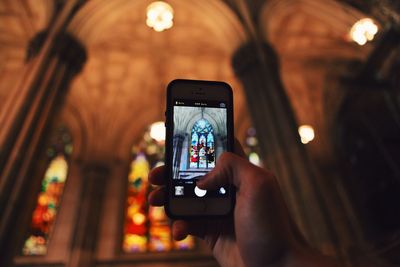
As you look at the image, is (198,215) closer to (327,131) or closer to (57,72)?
(57,72)

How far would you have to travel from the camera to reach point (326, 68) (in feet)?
35.0

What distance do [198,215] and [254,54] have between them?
528 centimetres

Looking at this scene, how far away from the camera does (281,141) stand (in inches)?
188

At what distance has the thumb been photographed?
115cm

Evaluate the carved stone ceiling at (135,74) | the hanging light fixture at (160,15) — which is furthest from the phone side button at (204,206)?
the carved stone ceiling at (135,74)

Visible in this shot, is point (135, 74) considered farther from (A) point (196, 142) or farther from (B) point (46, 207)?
(A) point (196, 142)

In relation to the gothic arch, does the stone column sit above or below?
below

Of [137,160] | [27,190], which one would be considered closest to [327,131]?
[137,160]

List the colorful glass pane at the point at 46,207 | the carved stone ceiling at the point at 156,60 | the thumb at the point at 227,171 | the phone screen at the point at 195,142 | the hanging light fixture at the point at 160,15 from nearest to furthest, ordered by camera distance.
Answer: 1. the thumb at the point at 227,171
2. the phone screen at the point at 195,142
3. the hanging light fixture at the point at 160,15
4. the colorful glass pane at the point at 46,207
5. the carved stone ceiling at the point at 156,60

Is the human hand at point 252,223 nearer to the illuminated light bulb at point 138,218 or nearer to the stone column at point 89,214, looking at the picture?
the stone column at point 89,214

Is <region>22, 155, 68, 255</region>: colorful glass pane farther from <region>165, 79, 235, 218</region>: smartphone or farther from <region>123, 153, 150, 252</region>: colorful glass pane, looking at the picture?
<region>165, 79, 235, 218</region>: smartphone

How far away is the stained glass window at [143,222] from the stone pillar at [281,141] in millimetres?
4496

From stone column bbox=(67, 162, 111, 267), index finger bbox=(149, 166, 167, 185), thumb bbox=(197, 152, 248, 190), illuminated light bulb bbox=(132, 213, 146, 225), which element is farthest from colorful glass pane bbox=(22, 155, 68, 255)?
thumb bbox=(197, 152, 248, 190)

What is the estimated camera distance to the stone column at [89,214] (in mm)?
7605
